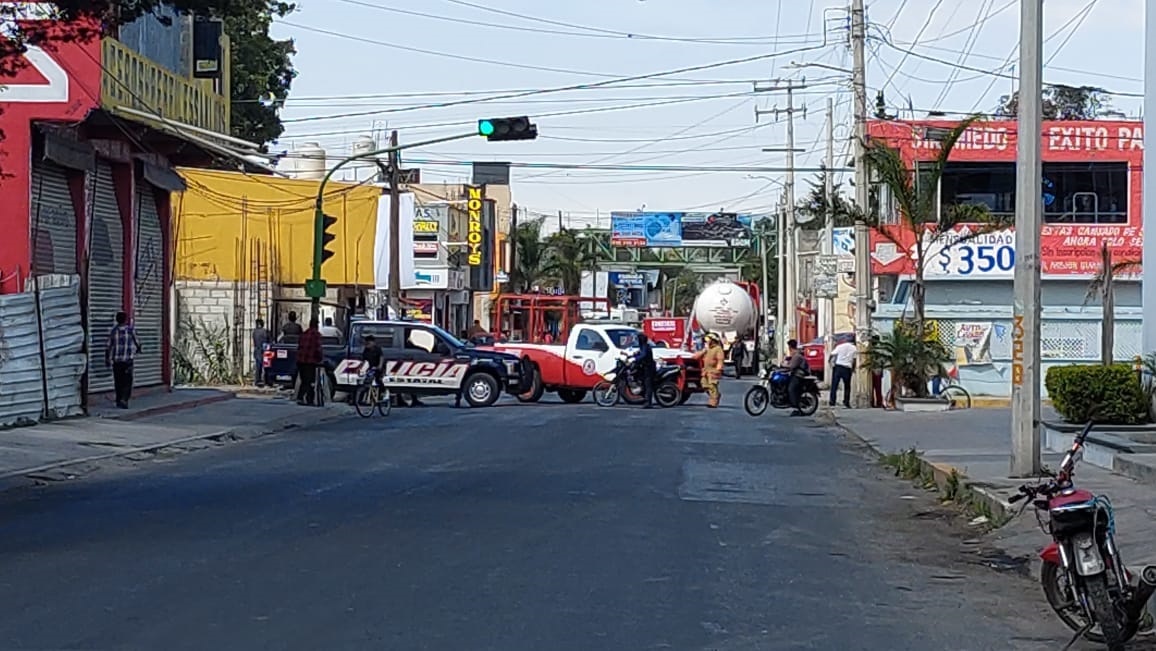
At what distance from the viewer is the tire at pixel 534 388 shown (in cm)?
Answer: 3831

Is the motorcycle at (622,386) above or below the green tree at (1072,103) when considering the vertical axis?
below

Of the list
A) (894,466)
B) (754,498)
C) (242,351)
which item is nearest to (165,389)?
(242,351)

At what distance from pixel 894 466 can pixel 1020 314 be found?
4902 mm

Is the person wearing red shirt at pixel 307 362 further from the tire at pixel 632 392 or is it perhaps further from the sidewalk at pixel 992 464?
the sidewalk at pixel 992 464

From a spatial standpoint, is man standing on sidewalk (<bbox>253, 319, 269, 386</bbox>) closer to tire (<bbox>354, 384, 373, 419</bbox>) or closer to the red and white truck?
the red and white truck

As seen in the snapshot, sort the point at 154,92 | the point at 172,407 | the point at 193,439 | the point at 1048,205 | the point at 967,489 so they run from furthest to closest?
the point at 1048,205 < the point at 154,92 < the point at 172,407 < the point at 193,439 < the point at 967,489

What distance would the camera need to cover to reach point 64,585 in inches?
416

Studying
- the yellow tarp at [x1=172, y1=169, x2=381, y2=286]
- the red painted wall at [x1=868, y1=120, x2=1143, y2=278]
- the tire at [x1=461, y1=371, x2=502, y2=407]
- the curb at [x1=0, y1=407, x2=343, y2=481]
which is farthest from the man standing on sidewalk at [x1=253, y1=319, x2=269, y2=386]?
the red painted wall at [x1=868, y1=120, x2=1143, y2=278]

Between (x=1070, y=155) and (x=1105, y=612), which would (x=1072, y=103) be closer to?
(x=1070, y=155)

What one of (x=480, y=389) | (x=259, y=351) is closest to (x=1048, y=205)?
(x=480, y=389)

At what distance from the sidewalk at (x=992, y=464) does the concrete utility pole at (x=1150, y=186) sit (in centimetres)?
250

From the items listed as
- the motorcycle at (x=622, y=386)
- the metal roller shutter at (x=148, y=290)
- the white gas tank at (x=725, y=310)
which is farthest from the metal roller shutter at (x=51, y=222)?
the white gas tank at (x=725, y=310)

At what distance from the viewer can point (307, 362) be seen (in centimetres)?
3331

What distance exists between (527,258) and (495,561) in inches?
3098
